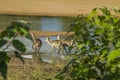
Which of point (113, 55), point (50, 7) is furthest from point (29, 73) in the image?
point (50, 7)

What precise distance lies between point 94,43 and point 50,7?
2616 cm

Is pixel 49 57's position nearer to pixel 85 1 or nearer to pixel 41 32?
pixel 41 32

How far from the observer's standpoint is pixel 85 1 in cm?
3222

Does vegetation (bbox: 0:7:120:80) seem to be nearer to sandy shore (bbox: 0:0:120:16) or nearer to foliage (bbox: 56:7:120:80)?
foliage (bbox: 56:7:120:80)

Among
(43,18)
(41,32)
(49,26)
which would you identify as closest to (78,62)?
(41,32)

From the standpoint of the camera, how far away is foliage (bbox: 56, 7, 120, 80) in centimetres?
298

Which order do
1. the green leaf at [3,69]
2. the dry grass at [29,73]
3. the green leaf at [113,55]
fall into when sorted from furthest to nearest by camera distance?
the dry grass at [29,73] → the green leaf at [113,55] → the green leaf at [3,69]

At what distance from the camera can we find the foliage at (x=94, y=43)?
2.98 metres

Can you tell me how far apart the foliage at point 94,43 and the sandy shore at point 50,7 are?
2204 cm

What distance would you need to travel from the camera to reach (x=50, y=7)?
95.7ft

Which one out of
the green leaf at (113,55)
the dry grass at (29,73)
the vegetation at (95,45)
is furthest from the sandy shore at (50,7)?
the green leaf at (113,55)

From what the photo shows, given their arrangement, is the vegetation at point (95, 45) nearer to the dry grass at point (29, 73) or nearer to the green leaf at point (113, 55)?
the green leaf at point (113, 55)

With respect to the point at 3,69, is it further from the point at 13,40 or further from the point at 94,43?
the point at 94,43

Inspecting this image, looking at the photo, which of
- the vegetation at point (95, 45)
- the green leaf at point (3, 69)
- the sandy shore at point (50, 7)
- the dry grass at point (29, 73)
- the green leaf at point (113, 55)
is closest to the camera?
the green leaf at point (3, 69)
